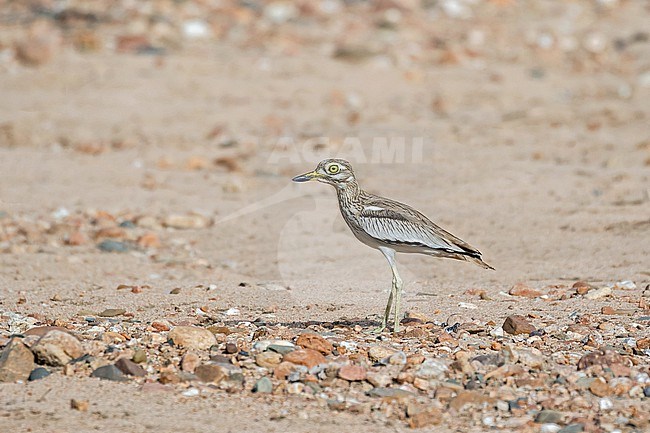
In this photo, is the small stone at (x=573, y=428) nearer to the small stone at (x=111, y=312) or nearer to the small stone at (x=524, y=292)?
the small stone at (x=524, y=292)

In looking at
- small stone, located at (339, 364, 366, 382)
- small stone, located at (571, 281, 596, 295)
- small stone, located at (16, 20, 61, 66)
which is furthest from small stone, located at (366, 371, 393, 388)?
small stone, located at (16, 20, 61, 66)

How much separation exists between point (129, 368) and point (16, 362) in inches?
19.2

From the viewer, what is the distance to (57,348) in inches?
179

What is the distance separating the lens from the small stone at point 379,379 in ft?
14.4

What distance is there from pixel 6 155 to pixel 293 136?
2.80 m

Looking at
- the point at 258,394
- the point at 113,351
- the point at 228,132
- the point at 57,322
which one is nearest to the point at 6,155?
the point at 228,132

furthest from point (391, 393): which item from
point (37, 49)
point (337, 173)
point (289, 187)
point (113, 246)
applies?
point (37, 49)

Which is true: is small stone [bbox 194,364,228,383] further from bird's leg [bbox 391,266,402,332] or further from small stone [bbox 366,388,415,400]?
bird's leg [bbox 391,266,402,332]

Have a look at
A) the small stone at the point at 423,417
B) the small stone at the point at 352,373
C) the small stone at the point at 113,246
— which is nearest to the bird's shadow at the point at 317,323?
the small stone at the point at 352,373

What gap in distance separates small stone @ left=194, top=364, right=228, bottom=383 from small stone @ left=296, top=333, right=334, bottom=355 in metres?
0.45

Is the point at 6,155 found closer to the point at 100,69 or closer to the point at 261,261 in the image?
the point at 100,69

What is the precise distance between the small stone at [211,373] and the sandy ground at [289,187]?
20cm

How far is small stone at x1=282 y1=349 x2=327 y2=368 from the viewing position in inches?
179

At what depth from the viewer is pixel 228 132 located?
1062 centimetres
